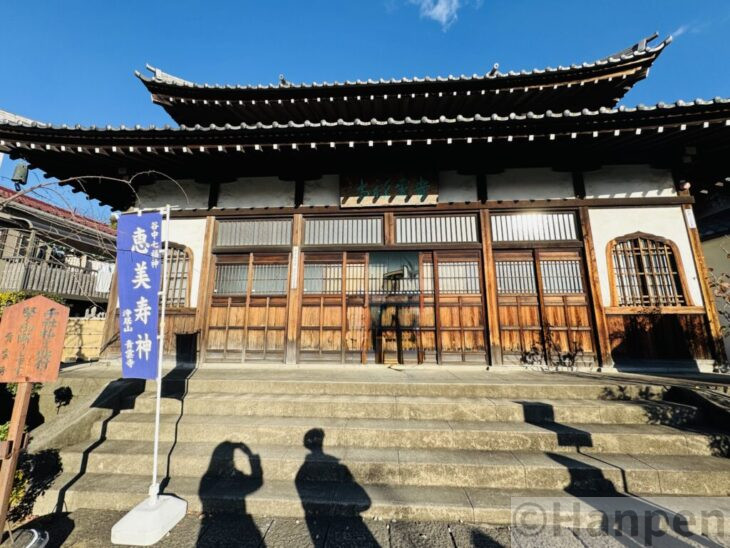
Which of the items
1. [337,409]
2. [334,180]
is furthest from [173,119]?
[337,409]

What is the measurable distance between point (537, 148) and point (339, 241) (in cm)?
500

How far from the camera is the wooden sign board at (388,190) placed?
6984 mm

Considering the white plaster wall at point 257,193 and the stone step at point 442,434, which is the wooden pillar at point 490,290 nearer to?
the stone step at point 442,434

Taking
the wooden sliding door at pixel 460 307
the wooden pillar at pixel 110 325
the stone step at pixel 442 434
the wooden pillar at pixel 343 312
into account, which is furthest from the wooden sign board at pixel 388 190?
the wooden pillar at pixel 110 325

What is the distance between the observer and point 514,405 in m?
4.19

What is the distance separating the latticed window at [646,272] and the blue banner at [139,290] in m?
8.77

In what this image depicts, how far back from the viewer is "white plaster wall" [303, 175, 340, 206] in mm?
7293

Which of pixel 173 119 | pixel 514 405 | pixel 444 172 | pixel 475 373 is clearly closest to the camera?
pixel 514 405

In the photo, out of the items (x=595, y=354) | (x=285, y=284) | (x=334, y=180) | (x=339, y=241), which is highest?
(x=334, y=180)

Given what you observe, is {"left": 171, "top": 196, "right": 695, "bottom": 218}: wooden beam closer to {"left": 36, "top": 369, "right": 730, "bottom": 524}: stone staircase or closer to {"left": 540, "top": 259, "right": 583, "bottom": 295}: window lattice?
{"left": 540, "top": 259, "right": 583, "bottom": 295}: window lattice

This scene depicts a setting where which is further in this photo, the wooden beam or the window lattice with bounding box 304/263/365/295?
the window lattice with bounding box 304/263/365/295

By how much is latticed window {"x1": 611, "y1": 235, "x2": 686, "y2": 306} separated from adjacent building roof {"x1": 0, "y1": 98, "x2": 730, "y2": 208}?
2010mm

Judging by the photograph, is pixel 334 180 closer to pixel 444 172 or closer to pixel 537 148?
pixel 444 172

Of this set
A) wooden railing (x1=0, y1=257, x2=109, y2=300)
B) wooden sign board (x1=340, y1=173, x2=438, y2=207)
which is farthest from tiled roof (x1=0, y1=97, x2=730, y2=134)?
wooden railing (x1=0, y1=257, x2=109, y2=300)
